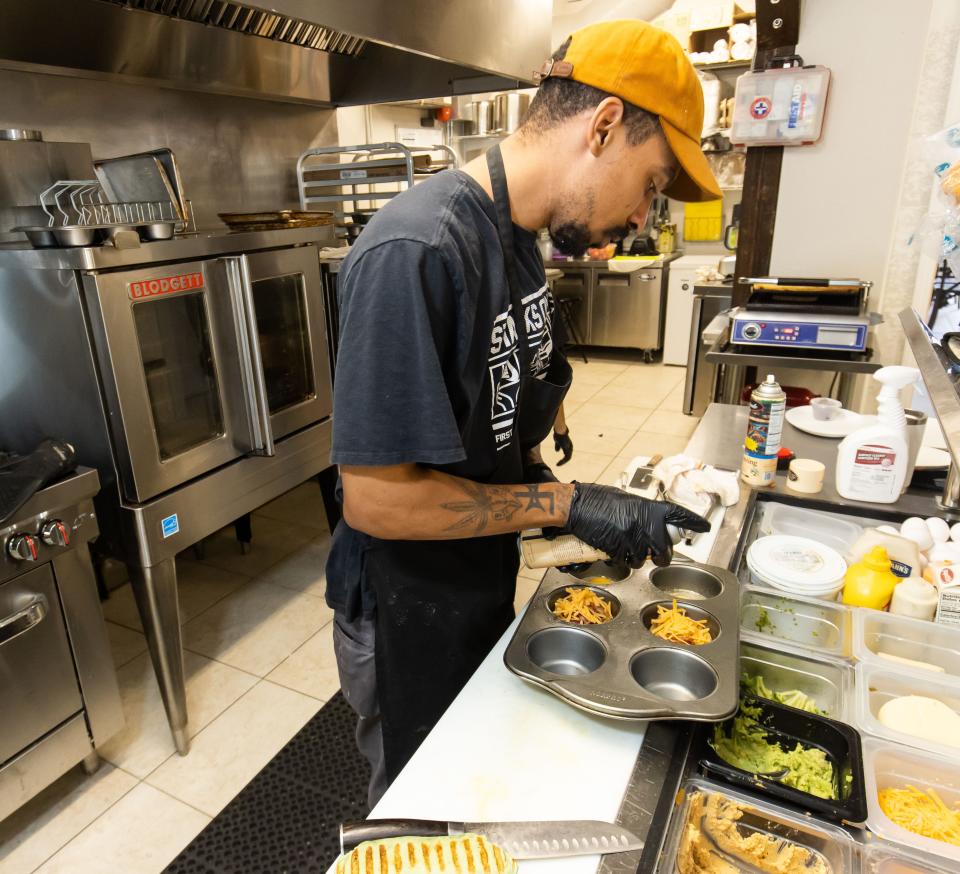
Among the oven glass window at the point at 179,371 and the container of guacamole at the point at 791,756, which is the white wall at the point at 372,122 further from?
the container of guacamole at the point at 791,756

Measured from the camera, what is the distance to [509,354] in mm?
1080

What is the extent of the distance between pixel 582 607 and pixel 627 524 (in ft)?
0.51

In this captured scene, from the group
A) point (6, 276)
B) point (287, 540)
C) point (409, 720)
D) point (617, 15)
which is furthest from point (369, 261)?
point (617, 15)

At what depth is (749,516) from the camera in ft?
4.65

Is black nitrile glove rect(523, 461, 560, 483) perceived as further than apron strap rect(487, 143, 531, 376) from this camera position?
Yes

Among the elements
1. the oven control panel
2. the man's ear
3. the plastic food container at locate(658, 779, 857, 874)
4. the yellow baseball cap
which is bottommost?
the oven control panel

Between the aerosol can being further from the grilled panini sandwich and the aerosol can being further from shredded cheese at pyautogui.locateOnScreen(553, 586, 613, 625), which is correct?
the grilled panini sandwich

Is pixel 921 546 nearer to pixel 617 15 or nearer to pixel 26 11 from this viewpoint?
pixel 26 11

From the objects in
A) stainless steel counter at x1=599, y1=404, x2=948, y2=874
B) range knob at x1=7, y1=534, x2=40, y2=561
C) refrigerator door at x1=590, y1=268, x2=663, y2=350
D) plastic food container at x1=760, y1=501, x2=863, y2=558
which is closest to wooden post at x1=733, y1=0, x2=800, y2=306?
stainless steel counter at x1=599, y1=404, x2=948, y2=874

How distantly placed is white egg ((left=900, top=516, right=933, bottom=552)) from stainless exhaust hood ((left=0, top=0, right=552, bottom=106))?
5.89 ft

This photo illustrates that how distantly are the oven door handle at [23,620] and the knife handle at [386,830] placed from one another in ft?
4.19

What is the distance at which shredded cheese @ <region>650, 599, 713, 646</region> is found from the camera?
0.98m

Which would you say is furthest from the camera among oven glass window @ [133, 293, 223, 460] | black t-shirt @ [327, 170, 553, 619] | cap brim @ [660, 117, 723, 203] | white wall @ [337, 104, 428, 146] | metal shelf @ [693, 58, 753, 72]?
metal shelf @ [693, 58, 753, 72]

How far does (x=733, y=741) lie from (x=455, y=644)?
514 millimetres
